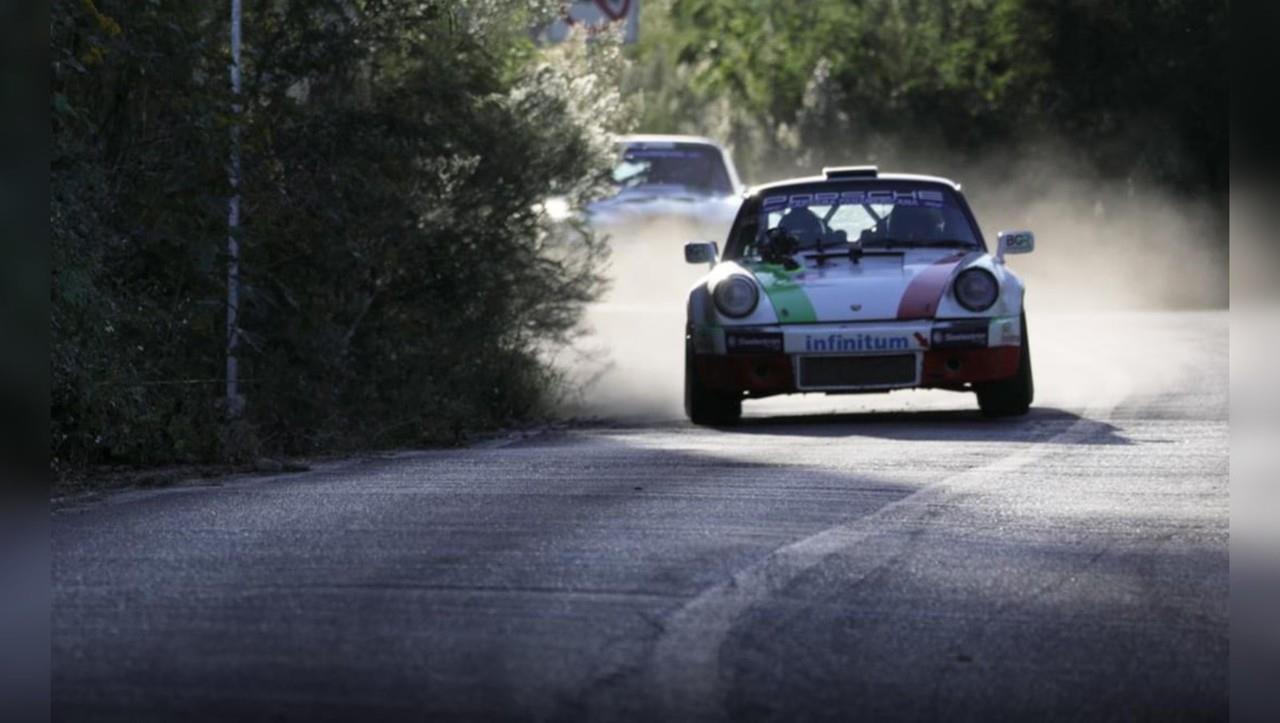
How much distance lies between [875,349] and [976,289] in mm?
676

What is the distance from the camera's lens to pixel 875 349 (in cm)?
1384

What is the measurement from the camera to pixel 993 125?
3431 centimetres

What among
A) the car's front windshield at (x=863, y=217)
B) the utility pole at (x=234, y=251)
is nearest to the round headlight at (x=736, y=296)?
the car's front windshield at (x=863, y=217)

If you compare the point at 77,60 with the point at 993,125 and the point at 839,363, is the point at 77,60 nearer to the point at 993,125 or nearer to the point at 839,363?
the point at 839,363

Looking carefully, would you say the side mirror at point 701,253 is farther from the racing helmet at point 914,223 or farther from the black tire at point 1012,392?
the black tire at point 1012,392

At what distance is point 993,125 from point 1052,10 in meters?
10.3

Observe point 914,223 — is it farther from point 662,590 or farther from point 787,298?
point 662,590

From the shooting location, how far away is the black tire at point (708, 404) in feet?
47.2

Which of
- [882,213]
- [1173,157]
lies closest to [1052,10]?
[1173,157]

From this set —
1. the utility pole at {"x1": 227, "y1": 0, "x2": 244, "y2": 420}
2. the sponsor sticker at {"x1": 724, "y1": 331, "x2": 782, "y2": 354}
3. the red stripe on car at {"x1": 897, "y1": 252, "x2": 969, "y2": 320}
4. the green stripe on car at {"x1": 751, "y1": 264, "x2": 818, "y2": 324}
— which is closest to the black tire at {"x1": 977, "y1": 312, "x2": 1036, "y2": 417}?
the red stripe on car at {"x1": 897, "y1": 252, "x2": 969, "y2": 320}

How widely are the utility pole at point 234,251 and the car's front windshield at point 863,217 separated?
3.03 metres

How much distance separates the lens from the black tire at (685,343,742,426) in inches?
566

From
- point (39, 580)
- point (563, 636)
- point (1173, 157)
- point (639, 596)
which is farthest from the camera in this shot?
point (1173, 157)

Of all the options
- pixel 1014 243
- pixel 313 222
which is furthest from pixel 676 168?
pixel 313 222
